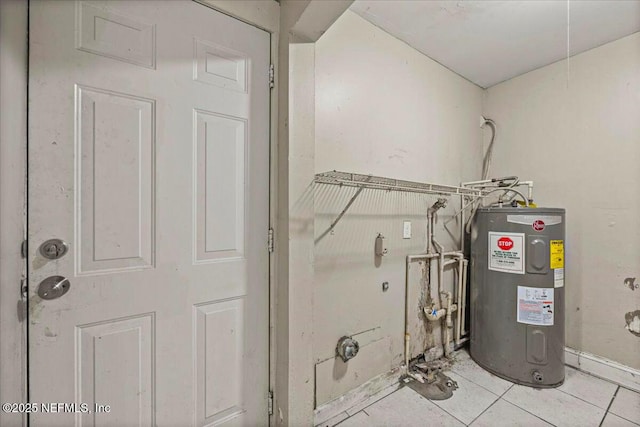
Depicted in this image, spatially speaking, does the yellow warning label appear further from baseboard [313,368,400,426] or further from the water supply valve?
the water supply valve

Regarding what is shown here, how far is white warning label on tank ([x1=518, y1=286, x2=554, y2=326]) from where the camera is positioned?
72.3 inches

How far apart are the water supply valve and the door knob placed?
1.32 metres

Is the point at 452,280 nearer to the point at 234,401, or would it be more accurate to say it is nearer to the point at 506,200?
the point at 506,200

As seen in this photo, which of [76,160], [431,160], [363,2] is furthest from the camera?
[431,160]

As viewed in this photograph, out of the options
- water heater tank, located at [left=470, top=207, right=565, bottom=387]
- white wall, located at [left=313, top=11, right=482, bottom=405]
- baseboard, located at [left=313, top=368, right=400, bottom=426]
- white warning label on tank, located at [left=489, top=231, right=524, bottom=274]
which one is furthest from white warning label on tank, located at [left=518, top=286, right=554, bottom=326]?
baseboard, located at [left=313, top=368, right=400, bottom=426]

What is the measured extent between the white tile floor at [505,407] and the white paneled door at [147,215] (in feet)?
2.69

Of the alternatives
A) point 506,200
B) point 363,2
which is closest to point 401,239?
point 506,200

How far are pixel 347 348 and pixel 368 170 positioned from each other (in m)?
1.12

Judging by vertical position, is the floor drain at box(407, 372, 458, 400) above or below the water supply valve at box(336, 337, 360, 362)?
below

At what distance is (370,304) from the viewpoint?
1764mm

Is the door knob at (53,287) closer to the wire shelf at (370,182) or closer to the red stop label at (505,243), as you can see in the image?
the wire shelf at (370,182)

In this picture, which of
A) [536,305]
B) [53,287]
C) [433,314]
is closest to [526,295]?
[536,305]

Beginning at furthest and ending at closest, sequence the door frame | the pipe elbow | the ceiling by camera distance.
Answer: the pipe elbow
the ceiling
the door frame

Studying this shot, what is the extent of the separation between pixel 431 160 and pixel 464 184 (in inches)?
19.6
